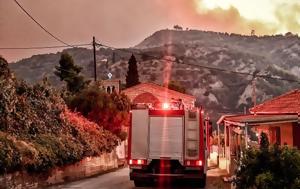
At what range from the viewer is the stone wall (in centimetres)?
1886

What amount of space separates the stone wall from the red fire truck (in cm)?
384

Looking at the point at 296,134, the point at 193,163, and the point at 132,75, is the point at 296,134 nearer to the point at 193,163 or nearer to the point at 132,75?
the point at 193,163

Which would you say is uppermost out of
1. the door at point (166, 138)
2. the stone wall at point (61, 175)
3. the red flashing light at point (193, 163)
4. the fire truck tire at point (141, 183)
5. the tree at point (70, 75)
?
the tree at point (70, 75)

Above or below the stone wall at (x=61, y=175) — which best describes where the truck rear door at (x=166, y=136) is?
above

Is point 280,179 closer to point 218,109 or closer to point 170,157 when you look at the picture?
point 170,157

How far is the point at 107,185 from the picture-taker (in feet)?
74.2

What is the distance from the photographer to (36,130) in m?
23.4

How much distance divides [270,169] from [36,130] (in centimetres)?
1247

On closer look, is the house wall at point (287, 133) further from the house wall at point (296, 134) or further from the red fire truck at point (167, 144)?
the red fire truck at point (167, 144)

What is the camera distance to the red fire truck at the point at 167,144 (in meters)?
20.7

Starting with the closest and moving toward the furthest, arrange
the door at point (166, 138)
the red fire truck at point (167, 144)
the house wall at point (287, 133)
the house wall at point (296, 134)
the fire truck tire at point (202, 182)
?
the red fire truck at point (167, 144), the door at point (166, 138), the fire truck tire at point (202, 182), the house wall at point (296, 134), the house wall at point (287, 133)

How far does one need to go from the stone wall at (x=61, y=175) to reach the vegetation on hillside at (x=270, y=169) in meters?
8.56

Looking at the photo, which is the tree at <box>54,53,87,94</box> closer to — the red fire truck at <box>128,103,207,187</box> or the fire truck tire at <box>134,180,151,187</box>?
the fire truck tire at <box>134,180,151,187</box>

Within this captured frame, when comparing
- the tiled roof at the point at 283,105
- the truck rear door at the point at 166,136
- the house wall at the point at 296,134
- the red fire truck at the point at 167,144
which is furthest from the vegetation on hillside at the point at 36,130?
the tiled roof at the point at 283,105
